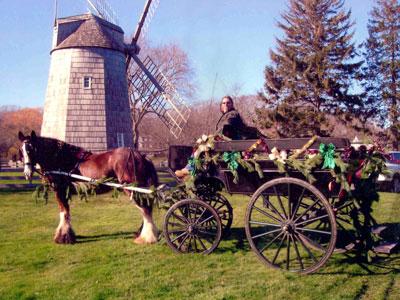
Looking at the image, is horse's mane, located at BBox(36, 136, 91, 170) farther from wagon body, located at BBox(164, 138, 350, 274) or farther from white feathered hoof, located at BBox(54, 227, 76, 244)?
wagon body, located at BBox(164, 138, 350, 274)

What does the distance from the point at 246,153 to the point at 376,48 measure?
87.7 ft

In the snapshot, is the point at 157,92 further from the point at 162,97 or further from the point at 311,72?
the point at 311,72

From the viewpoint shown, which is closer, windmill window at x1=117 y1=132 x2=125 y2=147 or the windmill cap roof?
the windmill cap roof

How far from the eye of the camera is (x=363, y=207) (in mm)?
5410

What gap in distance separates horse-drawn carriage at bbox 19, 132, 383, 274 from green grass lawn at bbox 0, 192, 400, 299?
10.0 inches

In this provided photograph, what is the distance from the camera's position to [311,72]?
84.5 feet

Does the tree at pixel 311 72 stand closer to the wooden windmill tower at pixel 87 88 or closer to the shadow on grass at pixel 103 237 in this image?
the wooden windmill tower at pixel 87 88

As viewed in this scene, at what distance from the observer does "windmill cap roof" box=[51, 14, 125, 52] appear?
64.8 feet

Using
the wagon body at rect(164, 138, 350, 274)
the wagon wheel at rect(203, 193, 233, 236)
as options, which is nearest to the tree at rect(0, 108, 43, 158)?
the wagon wheel at rect(203, 193, 233, 236)

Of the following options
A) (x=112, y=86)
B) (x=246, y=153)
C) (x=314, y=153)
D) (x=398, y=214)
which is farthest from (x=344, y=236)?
(x=112, y=86)

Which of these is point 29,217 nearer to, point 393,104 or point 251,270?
point 251,270

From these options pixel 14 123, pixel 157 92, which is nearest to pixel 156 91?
pixel 157 92

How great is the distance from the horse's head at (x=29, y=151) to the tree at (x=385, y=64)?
2506cm

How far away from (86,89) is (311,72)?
46.6 ft
